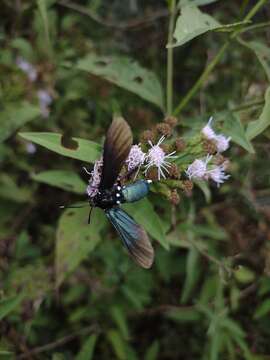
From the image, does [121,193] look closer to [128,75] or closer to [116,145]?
[116,145]

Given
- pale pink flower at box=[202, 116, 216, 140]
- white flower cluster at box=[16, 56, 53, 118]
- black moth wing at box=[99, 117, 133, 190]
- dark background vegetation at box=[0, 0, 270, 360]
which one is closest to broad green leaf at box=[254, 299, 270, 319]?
dark background vegetation at box=[0, 0, 270, 360]

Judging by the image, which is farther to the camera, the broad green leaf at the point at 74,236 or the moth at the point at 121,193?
the broad green leaf at the point at 74,236

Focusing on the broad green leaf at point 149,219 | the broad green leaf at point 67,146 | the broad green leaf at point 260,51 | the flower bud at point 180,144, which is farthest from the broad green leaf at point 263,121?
the broad green leaf at point 67,146

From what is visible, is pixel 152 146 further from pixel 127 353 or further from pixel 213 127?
pixel 127 353

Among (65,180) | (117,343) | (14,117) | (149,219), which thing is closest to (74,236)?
(65,180)

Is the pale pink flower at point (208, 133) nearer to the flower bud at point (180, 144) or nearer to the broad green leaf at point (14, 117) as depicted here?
the flower bud at point (180, 144)
